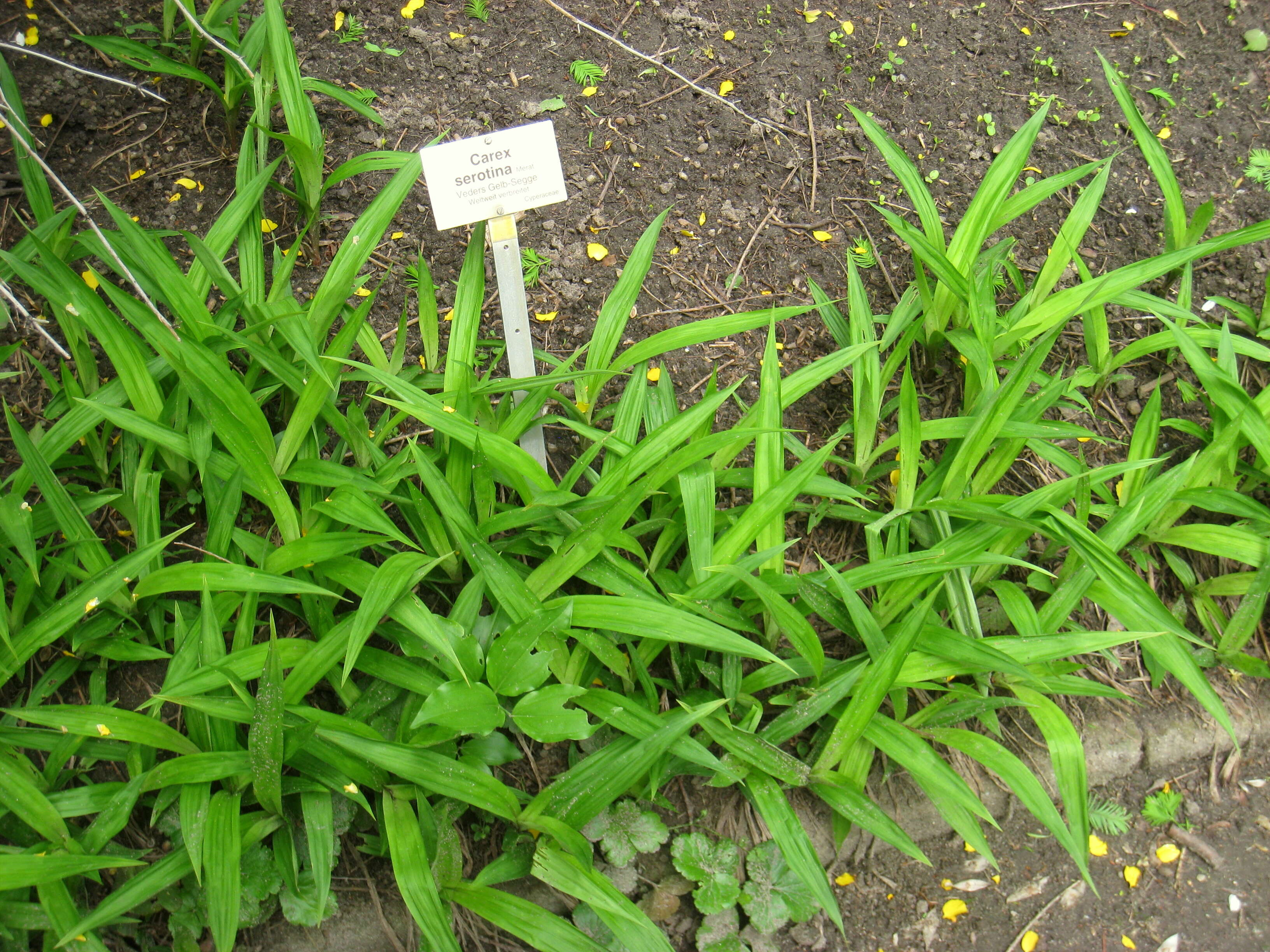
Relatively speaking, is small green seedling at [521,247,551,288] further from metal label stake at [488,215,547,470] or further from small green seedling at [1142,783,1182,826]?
small green seedling at [1142,783,1182,826]

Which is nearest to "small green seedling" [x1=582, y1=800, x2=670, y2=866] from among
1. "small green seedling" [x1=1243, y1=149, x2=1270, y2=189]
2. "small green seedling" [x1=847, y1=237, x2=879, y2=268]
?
"small green seedling" [x1=847, y1=237, x2=879, y2=268]

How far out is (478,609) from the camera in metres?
1.29

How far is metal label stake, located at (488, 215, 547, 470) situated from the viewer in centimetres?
137

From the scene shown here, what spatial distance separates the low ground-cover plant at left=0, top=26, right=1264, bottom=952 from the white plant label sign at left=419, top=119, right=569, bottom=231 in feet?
0.67

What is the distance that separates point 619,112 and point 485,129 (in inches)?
12.6

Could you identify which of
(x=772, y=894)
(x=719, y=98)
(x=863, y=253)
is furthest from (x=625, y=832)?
(x=719, y=98)

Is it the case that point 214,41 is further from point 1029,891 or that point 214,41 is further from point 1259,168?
point 1259,168

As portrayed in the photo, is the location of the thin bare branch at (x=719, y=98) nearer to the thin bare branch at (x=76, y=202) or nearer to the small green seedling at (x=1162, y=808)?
the thin bare branch at (x=76, y=202)

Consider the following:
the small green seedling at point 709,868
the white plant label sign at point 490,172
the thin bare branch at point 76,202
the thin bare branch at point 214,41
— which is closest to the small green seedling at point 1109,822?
the small green seedling at point 709,868

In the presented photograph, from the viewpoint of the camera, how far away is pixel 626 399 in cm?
150

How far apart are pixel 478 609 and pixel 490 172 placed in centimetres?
69

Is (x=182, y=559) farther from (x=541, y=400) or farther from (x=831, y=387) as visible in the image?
(x=831, y=387)

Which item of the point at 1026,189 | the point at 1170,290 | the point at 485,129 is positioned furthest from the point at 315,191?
the point at 1170,290

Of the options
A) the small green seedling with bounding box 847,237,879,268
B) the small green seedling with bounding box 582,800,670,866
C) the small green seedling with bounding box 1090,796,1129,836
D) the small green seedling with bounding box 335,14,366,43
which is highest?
the small green seedling with bounding box 335,14,366,43
